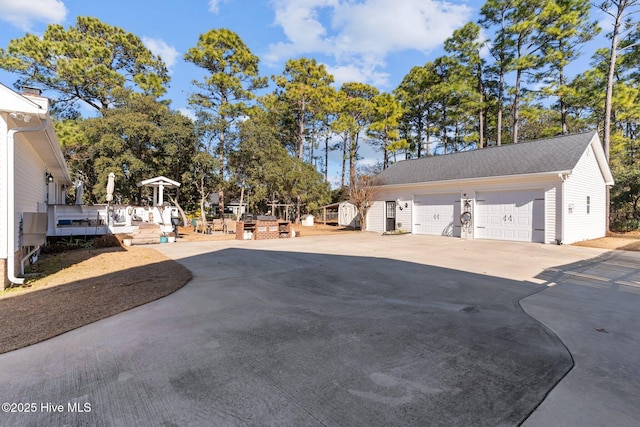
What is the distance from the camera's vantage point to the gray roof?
1187 centimetres

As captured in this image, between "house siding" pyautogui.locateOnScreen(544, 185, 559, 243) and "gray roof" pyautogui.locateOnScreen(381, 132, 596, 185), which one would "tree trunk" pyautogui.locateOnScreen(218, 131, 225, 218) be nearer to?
"gray roof" pyautogui.locateOnScreen(381, 132, 596, 185)

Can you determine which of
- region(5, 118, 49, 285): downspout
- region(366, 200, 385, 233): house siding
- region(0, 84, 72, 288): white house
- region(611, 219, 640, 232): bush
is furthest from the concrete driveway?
region(611, 219, 640, 232): bush

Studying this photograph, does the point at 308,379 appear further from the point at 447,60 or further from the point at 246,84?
the point at 447,60

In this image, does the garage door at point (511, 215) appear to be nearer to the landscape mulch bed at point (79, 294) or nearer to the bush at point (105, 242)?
the landscape mulch bed at point (79, 294)

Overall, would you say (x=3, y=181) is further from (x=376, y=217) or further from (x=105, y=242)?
(x=376, y=217)

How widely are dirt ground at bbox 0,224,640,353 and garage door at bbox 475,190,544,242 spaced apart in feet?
40.8

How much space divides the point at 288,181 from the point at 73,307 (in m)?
17.2

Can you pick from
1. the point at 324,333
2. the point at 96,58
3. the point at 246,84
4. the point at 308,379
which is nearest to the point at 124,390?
the point at 308,379

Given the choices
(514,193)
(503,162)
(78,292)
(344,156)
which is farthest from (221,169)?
(514,193)

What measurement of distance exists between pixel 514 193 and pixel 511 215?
3.07 feet

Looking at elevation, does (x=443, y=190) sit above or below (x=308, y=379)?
above

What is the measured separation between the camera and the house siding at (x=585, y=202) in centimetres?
1141

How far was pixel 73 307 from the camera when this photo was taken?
159 inches

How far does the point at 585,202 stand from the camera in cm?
1269
